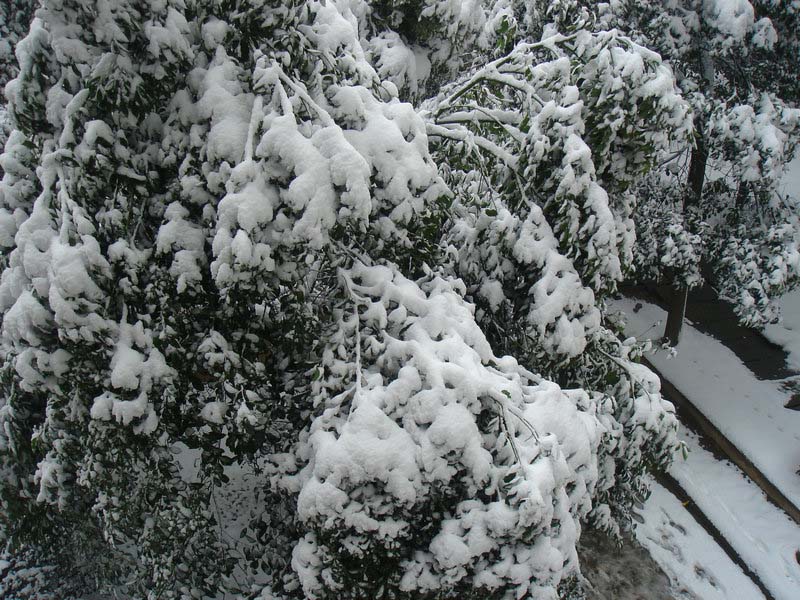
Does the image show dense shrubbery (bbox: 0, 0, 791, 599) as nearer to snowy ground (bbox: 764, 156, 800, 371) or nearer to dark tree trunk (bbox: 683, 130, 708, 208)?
dark tree trunk (bbox: 683, 130, 708, 208)

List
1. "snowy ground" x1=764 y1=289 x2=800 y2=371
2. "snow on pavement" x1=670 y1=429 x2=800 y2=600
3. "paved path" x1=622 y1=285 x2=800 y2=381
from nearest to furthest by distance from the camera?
"snow on pavement" x1=670 y1=429 x2=800 y2=600 < "paved path" x1=622 y1=285 x2=800 y2=381 < "snowy ground" x1=764 y1=289 x2=800 y2=371

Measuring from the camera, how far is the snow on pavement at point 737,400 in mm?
9414

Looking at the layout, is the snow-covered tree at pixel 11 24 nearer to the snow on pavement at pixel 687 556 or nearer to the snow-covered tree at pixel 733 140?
the snow-covered tree at pixel 733 140

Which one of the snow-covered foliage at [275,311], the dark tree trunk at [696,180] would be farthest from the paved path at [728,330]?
the snow-covered foliage at [275,311]

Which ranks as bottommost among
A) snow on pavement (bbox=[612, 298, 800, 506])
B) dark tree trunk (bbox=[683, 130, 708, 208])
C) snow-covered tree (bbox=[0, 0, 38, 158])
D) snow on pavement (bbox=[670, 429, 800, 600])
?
snow-covered tree (bbox=[0, 0, 38, 158])

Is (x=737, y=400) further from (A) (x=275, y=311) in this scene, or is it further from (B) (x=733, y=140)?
(A) (x=275, y=311)

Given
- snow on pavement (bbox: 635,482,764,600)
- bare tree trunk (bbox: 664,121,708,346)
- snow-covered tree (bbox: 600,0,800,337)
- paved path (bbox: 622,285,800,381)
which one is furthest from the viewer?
paved path (bbox: 622,285,800,381)

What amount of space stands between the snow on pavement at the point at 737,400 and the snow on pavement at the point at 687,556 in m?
1.75

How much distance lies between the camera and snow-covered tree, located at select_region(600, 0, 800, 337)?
8859 mm

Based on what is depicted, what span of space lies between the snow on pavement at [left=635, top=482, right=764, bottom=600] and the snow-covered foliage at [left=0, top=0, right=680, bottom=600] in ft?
15.4

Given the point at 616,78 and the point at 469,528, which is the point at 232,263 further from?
the point at 616,78

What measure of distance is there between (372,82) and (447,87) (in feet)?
9.11

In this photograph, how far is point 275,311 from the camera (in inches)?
134

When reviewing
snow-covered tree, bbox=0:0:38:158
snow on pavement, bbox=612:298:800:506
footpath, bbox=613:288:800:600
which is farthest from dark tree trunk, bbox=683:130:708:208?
snow-covered tree, bbox=0:0:38:158
